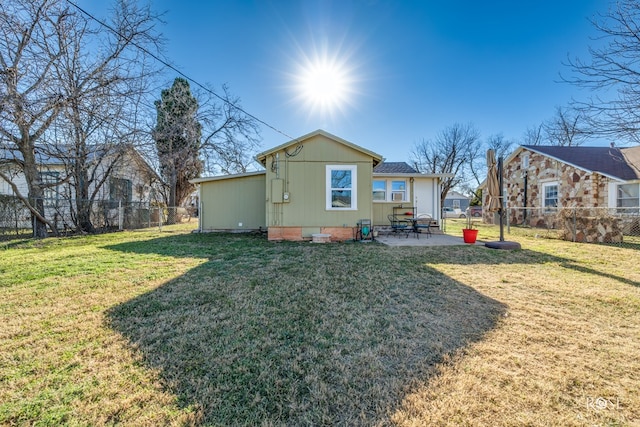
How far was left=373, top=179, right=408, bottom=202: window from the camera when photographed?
11484mm

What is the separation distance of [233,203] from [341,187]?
205 inches

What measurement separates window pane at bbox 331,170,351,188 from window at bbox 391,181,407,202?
3811 mm

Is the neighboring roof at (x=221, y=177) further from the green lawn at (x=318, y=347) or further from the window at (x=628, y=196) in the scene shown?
the window at (x=628, y=196)

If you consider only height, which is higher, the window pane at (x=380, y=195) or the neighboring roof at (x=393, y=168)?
the neighboring roof at (x=393, y=168)

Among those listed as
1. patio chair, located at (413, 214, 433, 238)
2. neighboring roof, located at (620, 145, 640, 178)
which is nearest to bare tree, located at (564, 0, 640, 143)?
patio chair, located at (413, 214, 433, 238)

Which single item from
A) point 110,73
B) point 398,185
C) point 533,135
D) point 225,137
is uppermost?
point 533,135

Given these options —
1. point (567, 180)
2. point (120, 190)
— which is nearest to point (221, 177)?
point (120, 190)

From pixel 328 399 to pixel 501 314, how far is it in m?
2.38

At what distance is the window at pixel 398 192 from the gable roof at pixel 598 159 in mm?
7822

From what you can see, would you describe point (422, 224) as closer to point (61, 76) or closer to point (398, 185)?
point (398, 185)

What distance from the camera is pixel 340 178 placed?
27.6 feet

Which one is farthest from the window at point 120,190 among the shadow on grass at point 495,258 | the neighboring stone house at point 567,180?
Answer: the neighboring stone house at point 567,180

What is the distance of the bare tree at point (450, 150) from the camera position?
26.3 meters

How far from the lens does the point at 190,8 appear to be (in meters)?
8.52
